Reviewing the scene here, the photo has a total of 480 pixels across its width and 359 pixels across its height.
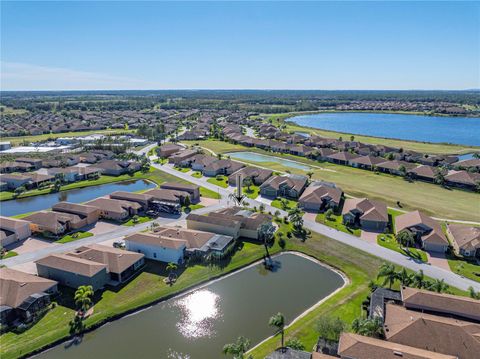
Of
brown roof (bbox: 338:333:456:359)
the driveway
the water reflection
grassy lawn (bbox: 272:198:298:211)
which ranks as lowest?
the water reflection

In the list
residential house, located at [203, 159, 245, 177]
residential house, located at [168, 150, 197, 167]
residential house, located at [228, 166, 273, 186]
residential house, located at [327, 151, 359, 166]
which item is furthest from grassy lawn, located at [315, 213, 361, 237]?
residential house, located at [168, 150, 197, 167]

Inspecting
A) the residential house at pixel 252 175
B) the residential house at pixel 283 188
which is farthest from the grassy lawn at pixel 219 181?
the residential house at pixel 283 188

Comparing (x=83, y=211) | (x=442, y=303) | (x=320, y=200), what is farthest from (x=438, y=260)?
(x=83, y=211)

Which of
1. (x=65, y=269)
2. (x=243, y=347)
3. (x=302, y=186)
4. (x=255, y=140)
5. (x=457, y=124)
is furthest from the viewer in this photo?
(x=457, y=124)

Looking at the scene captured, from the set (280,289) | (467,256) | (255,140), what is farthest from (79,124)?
(467,256)

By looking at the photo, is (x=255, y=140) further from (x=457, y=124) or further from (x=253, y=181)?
(x=457, y=124)

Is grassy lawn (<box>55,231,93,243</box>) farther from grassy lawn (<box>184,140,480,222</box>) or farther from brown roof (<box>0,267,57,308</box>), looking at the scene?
grassy lawn (<box>184,140,480,222</box>)

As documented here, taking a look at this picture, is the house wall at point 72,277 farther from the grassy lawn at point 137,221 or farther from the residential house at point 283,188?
the residential house at point 283,188
